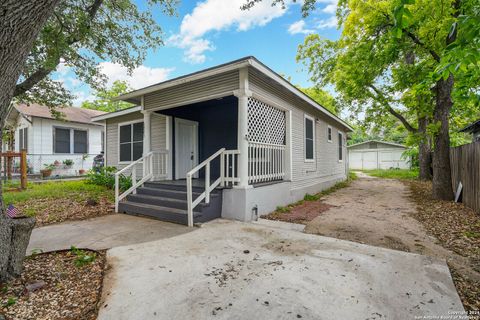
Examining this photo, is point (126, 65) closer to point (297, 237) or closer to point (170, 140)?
point (170, 140)

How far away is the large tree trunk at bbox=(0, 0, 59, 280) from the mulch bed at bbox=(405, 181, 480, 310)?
4371 mm

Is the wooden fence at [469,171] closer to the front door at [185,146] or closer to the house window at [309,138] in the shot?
the house window at [309,138]

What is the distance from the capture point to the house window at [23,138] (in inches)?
509

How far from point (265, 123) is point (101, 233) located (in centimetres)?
411

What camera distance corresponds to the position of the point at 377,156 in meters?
28.0

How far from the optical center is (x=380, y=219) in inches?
213

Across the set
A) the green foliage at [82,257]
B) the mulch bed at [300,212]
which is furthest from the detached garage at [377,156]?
the green foliage at [82,257]

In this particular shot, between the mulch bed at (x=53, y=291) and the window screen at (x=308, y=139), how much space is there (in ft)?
22.2

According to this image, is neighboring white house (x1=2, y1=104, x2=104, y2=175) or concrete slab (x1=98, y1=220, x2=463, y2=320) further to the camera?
neighboring white house (x1=2, y1=104, x2=104, y2=175)

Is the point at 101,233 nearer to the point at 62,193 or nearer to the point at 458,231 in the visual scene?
the point at 62,193

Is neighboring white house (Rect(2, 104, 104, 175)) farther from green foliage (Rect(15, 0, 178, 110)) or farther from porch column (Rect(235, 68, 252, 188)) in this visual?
porch column (Rect(235, 68, 252, 188))

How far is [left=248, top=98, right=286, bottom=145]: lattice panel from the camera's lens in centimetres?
546

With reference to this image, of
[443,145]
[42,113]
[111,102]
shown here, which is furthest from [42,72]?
[111,102]

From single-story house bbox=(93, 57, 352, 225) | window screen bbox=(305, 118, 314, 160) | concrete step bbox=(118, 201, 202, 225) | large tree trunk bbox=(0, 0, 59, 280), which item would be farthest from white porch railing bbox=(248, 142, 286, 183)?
large tree trunk bbox=(0, 0, 59, 280)
